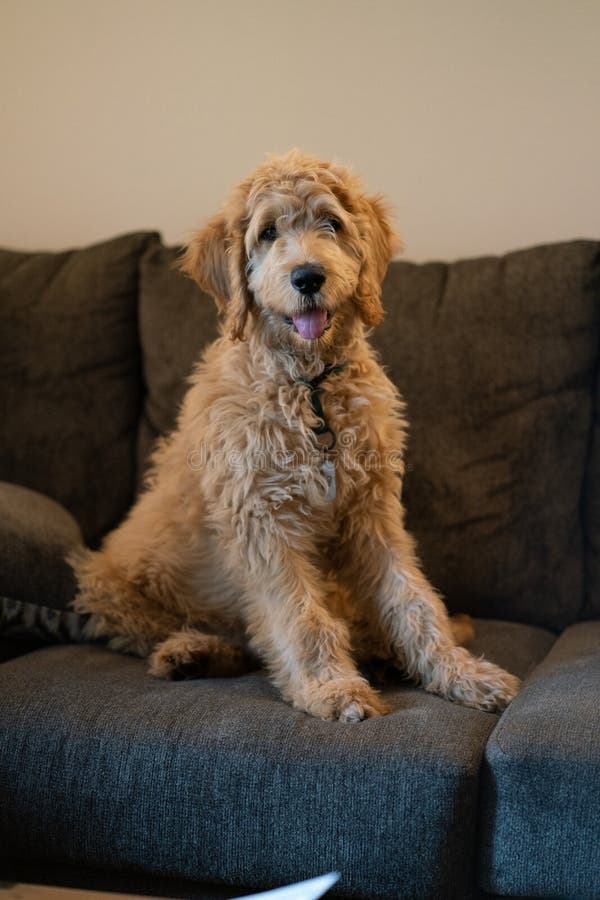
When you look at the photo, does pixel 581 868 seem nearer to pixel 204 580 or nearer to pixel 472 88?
pixel 204 580

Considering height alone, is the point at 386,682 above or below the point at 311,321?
below

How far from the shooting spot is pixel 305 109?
3342 millimetres

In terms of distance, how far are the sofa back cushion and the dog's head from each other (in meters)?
0.42

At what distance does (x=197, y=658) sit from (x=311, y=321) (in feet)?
2.59

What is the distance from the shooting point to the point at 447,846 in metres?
1.74

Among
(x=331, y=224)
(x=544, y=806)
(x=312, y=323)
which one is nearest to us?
(x=544, y=806)

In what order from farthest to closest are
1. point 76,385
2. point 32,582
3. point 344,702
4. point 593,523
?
point 76,385 → point 593,523 → point 32,582 → point 344,702

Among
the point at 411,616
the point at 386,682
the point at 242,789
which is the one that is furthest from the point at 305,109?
the point at 242,789

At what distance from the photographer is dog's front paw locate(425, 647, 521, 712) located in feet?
6.95

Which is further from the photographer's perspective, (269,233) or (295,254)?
(269,233)

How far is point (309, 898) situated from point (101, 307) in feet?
7.31

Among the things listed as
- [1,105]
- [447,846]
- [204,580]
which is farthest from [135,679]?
[1,105]

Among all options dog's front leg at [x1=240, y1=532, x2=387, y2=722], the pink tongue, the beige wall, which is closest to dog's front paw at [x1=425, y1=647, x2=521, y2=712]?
dog's front leg at [x1=240, y1=532, x2=387, y2=722]

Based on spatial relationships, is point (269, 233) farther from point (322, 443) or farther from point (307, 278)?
point (322, 443)
